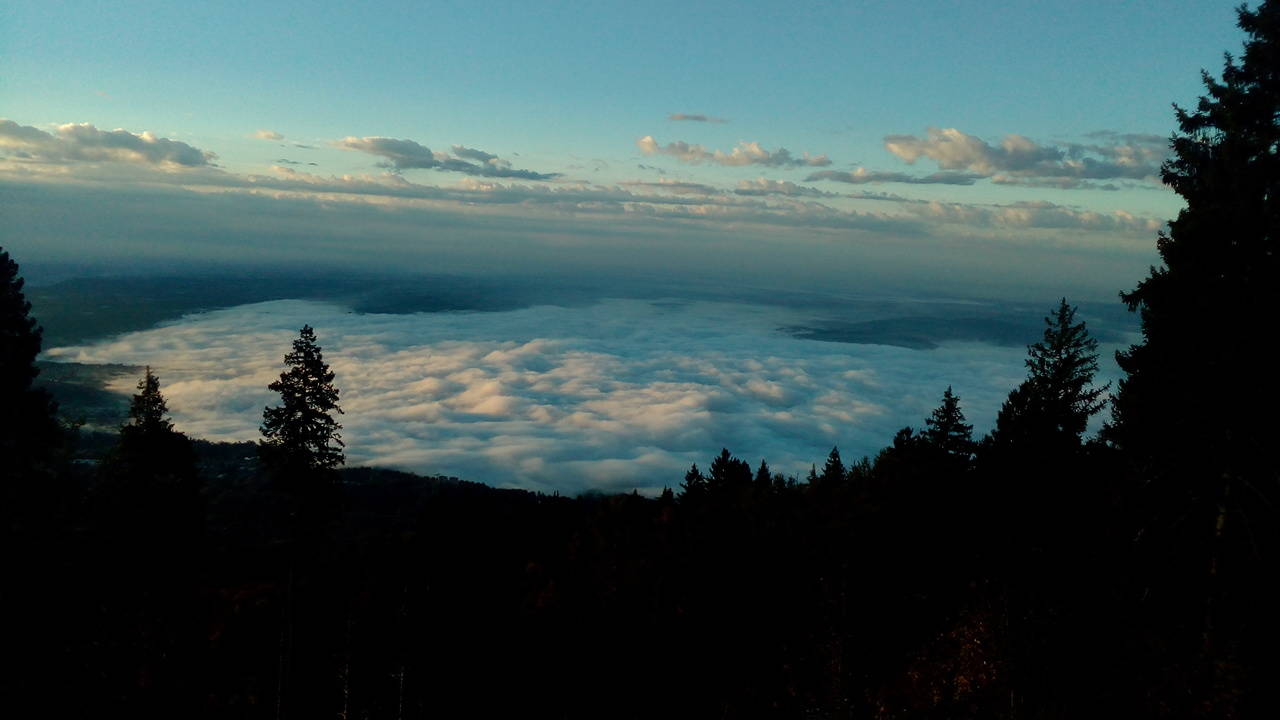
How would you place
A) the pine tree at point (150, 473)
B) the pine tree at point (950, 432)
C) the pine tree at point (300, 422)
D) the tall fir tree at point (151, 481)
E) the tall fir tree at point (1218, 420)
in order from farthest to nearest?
the pine tree at point (950, 432), the pine tree at point (150, 473), the tall fir tree at point (151, 481), the pine tree at point (300, 422), the tall fir tree at point (1218, 420)

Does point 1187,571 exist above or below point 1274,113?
below

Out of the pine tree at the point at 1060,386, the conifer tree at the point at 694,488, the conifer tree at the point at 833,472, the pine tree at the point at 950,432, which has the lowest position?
the conifer tree at the point at 694,488

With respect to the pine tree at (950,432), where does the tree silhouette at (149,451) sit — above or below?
below

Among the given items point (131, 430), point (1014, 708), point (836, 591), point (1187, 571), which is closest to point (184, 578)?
point (131, 430)

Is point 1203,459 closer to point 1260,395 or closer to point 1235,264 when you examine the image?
point 1260,395

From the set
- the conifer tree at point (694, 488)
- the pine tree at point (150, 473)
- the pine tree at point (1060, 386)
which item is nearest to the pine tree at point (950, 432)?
the pine tree at point (1060, 386)

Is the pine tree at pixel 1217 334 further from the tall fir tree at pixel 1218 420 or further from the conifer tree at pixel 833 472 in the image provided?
the conifer tree at pixel 833 472

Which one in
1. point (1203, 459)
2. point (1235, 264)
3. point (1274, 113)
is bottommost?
point (1203, 459)
